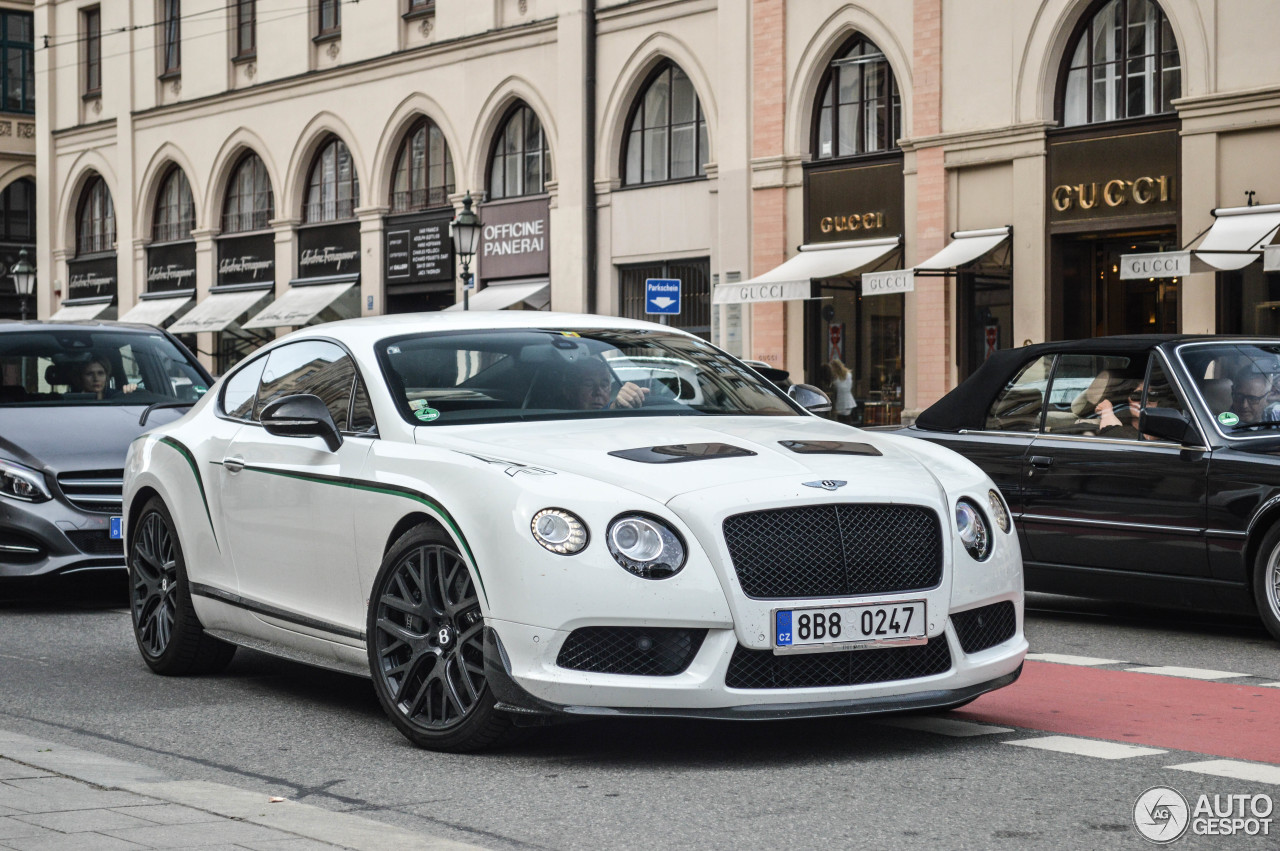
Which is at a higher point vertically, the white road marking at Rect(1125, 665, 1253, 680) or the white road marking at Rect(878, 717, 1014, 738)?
the white road marking at Rect(878, 717, 1014, 738)

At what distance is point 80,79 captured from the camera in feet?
158

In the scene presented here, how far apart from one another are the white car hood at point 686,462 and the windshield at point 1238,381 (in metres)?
3.29

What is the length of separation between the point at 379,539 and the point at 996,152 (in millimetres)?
20724

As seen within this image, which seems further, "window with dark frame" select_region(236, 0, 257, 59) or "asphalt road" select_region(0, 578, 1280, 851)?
"window with dark frame" select_region(236, 0, 257, 59)

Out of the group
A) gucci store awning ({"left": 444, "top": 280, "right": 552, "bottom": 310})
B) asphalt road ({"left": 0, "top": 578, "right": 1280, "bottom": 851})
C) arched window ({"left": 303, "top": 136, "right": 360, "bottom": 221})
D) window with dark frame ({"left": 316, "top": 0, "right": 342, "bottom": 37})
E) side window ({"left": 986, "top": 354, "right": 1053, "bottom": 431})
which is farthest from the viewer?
arched window ({"left": 303, "top": 136, "right": 360, "bottom": 221})

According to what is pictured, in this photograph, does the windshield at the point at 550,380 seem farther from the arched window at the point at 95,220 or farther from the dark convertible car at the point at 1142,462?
the arched window at the point at 95,220

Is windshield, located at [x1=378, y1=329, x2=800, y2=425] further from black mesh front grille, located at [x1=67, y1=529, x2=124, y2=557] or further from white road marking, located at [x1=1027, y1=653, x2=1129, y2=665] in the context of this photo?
black mesh front grille, located at [x1=67, y1=529, x2=124, y2=557]

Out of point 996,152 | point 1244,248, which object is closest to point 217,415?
point 1244,248

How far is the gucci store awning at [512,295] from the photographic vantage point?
33312 mm

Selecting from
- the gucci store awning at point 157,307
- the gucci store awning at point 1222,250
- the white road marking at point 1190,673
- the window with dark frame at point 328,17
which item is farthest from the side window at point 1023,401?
the gucci store awning at point 157,307

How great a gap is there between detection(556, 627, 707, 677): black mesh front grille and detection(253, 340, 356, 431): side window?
1.70 metres

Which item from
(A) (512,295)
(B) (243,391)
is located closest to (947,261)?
(A) (512,295)

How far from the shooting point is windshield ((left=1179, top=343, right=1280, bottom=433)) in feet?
30.5

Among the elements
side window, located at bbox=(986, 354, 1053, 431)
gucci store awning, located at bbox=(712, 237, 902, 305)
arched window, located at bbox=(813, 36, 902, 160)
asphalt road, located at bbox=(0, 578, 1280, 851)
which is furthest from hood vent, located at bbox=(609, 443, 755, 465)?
arched window, located at bbox=(813, 36, 902, 160)
